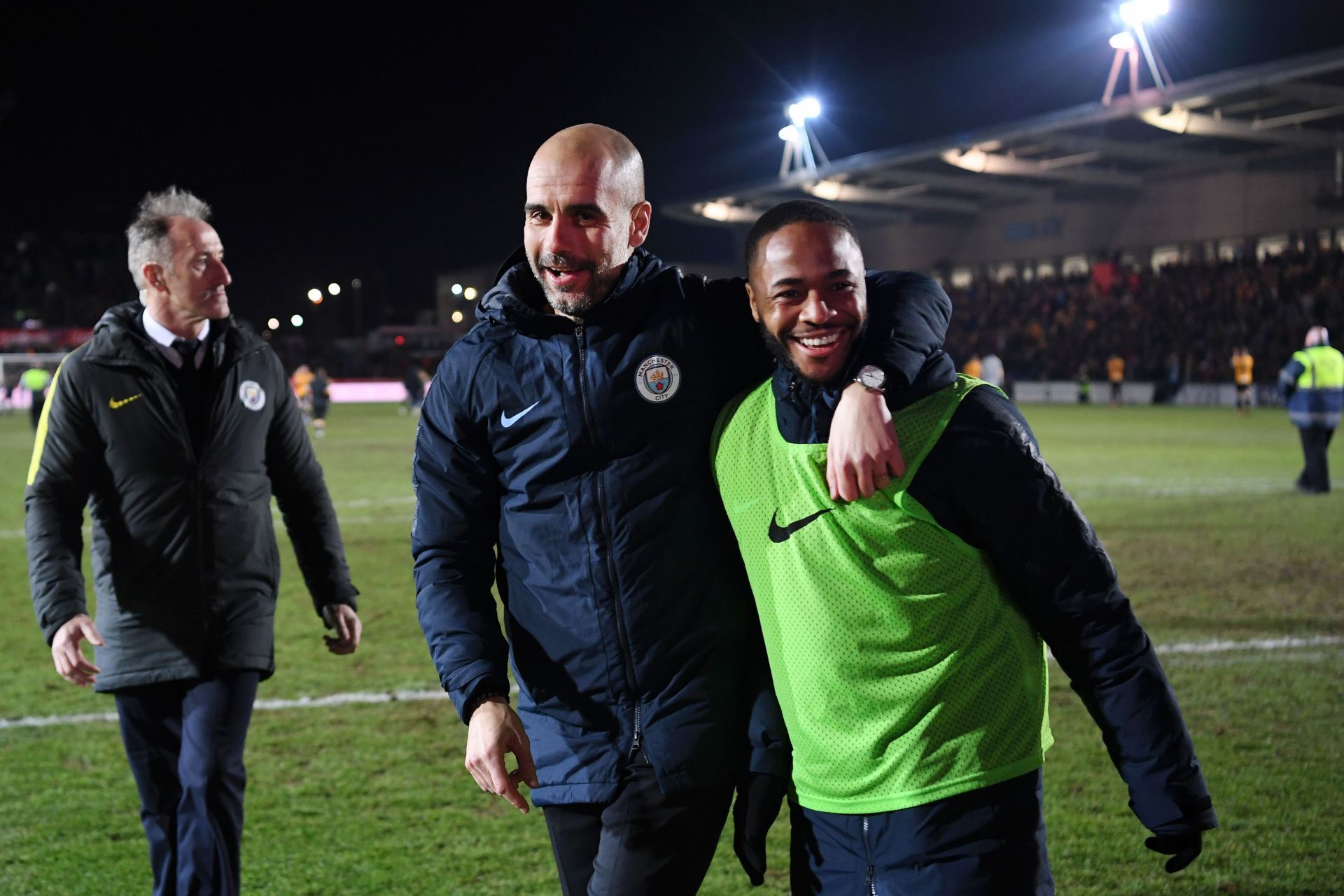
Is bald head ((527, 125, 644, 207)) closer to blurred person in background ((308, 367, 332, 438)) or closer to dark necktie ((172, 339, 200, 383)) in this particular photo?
dark necktie ((172, 339, 200, 383))

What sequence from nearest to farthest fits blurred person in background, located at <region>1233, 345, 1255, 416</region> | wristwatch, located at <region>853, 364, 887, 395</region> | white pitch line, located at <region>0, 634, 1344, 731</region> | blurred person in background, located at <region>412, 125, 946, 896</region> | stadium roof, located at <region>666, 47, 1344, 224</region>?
wristwatch, located at <region>853, 364, 887, 395</region>, blurred person in background, located at <region>412, 125, 946, 896</region>, white pitch line, located at <region>0, 634, 1344, 731</region>, stadium roof, located at <region>666, 47, 1344, 224</region>, blurred person in background, located at <region>1233, 345, 1255, 416</region>

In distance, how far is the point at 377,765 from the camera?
5.02m

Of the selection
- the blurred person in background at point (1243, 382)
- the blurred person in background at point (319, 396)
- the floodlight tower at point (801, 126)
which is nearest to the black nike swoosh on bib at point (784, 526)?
the blurred person in background at point (319, 396)

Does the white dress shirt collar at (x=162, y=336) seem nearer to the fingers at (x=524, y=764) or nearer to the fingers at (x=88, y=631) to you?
the fingers at (x=88, y=631)

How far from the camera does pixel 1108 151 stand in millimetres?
35344

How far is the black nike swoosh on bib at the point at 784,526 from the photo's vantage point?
2160mm

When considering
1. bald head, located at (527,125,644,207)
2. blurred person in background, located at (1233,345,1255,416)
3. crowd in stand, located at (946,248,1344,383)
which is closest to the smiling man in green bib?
bald head, located at (527,125,644,207)

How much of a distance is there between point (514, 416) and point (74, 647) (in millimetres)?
1752

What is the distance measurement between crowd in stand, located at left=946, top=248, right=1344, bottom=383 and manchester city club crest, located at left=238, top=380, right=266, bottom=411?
108ft

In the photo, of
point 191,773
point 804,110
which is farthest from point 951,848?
point 804,110

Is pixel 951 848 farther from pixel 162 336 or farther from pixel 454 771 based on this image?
pixel 454 771

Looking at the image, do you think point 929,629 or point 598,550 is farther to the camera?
point 598,550

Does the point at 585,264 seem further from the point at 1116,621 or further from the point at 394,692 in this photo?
the point at 394,692

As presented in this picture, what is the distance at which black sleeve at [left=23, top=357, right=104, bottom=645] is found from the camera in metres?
3.48
